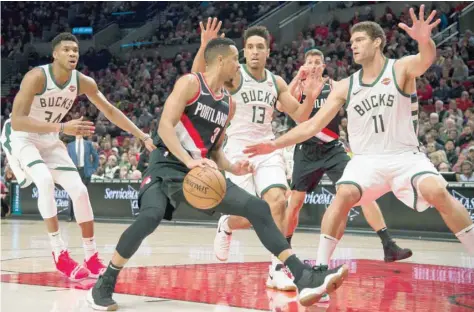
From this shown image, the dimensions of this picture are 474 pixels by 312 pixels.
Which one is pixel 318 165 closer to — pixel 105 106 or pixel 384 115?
pixel 384 115

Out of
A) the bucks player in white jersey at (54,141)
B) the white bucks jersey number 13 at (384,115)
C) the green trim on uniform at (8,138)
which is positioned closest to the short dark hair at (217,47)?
the white bucks jersey number 13 at (384,115)

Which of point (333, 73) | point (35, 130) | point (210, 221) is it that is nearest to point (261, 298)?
point (35, 130)

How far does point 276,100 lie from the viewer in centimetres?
750

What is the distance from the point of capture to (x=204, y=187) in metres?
5.44

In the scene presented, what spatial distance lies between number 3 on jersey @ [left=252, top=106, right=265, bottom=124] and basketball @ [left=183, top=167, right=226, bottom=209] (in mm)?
1929

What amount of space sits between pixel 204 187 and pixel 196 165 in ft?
0.61

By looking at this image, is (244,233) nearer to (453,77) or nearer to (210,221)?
(210,221)

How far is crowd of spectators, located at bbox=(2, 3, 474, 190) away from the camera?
553 inches

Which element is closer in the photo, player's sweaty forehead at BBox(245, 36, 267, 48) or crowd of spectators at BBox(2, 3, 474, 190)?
player's sweaty forehead at BBox(245, 36, 267, 48)

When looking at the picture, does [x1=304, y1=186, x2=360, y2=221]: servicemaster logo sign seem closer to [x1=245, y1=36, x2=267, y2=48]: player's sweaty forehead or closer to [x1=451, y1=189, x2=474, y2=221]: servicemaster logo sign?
[x1=451, y1=189, x2=474, y2=221]: servicemaster logo sign

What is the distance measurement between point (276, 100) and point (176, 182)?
205cm

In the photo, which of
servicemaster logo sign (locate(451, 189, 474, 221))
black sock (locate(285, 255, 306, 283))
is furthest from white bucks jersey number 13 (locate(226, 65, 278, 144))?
servicemaster logo sign (locate(451, 189, 474, 221))

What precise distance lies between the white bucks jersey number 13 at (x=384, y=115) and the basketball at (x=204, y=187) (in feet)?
4.65

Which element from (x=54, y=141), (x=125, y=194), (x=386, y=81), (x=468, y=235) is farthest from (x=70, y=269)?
(x=125, y=194)
